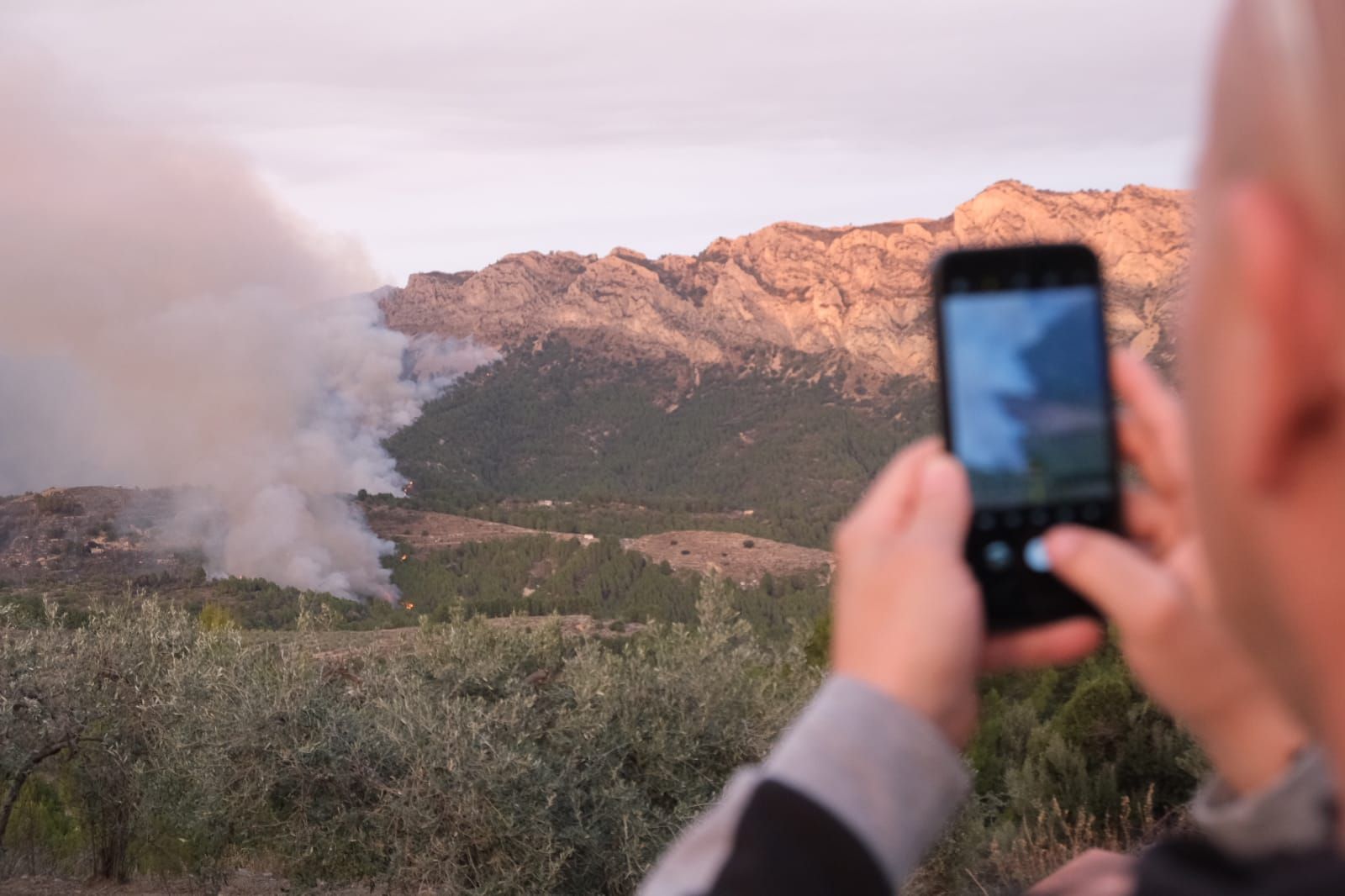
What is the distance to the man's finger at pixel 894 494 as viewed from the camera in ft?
3.33

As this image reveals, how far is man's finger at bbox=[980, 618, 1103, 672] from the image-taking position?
0.96 metres

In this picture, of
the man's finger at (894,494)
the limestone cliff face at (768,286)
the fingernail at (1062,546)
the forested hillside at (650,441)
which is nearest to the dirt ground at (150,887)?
the man's finger at (894,494)

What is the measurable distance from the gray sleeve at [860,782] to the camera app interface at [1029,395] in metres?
0.23

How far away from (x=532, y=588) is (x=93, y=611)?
185 ft

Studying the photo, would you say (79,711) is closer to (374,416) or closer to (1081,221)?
(374,416)

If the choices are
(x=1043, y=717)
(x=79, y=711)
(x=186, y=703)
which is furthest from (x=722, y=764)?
(x=79, y=711)

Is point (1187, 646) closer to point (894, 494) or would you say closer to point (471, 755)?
point (894, 494)

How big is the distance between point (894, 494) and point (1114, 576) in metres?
0.20

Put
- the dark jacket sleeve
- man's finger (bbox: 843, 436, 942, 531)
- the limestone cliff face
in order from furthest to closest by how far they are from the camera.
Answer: the limestone cliff face < man's finger (bbox: 843, 436, 942, 531) < the dark jacket sleeve

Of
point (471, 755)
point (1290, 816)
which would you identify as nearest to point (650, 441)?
point (471, 755)

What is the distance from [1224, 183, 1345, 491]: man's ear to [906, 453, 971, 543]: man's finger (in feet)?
1.33

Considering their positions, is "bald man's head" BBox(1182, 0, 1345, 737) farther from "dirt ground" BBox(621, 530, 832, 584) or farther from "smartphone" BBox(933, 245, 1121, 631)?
"dirt ground" BBox(621, 530, 832, 584)

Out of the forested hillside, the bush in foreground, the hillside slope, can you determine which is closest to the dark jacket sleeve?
the bush in foreground

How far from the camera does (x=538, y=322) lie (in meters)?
144
